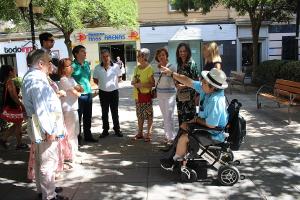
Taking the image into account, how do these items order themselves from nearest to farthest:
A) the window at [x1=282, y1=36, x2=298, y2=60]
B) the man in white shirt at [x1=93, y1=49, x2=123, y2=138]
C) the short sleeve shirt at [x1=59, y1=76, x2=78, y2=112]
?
1. the short sleeve shirt at [x1=59, y1=76, x2=78, y2=112]
2. the man in white shirt at [x1=93, y1=49, x2=123, y2=138]
3. the window at [x1=282, y1=36, x2=298, y2=60]

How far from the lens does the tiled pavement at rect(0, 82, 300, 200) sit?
4949 mm

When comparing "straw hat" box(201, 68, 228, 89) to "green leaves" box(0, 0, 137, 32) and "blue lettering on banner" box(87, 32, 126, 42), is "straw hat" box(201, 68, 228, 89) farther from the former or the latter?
"blue lettering on banner" box(87, 32, 126, 42)

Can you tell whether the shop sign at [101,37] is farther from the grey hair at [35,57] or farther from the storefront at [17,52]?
the grey hair at [35,57]

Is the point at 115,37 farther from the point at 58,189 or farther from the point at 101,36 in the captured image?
the point at 58,189

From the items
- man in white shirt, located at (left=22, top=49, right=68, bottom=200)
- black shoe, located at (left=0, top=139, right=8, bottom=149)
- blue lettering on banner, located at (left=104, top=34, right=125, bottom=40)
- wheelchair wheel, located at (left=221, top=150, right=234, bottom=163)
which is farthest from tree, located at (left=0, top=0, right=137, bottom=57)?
wheelchair wheel, located at (left=221, top=150, right=234, bottom=163)

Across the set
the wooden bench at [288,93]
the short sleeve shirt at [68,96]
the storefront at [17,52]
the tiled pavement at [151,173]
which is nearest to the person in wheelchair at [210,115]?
the tiled pavement at [151,173]

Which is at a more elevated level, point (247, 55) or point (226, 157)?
point (247, 55)

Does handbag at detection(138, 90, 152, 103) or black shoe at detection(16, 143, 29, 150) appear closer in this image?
black shoe at detection(16, 143, 29, 150)

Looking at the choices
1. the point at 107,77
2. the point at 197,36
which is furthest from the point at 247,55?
the point at 107,77

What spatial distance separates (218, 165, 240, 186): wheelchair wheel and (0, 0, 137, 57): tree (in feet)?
27.0

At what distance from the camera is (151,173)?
571cm

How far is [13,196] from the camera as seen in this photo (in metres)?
4.95

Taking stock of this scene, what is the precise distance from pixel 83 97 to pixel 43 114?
293 cm

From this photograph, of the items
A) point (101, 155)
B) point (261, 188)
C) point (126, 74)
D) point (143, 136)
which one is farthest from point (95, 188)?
point (126, 74)
